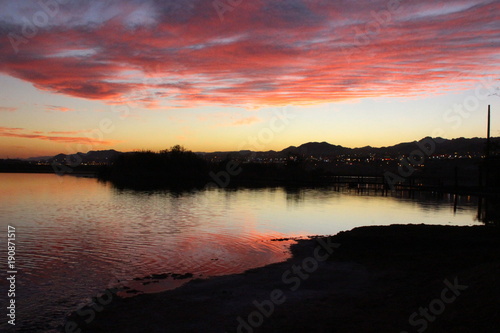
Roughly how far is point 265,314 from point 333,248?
9124mm

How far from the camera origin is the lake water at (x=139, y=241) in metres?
12.8

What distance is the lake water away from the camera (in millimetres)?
12812

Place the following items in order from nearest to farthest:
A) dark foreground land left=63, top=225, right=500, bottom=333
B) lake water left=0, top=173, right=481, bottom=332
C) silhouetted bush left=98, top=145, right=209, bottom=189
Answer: dark foreground land left=63, top=225, right=500, bottom=333 → lake water left=0, top=173, right=481, bottom=332 → silhouetted bush left=98, top=145, right=209, bottom=189

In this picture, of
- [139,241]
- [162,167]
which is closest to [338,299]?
[139,241]

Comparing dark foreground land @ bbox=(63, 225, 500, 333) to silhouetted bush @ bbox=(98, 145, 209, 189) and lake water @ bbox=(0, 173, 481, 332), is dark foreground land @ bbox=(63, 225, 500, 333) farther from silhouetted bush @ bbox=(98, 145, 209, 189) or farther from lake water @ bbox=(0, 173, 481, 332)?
silhouetted bush @ bbox=(98, 145, 209, 189)

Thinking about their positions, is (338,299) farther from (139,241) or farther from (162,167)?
(162,167)

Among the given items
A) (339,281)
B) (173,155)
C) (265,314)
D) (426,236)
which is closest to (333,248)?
(426,236)

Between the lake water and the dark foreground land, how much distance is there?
158cm

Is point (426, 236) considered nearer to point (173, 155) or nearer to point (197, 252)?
point (197, 252)

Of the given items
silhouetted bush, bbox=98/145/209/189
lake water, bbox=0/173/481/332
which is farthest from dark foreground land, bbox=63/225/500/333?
silhouetted bush, bbox=98/145/209/189

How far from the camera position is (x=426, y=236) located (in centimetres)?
1861

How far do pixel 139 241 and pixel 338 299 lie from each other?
516 inches

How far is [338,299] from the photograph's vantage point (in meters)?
10.8

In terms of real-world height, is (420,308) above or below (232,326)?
above
